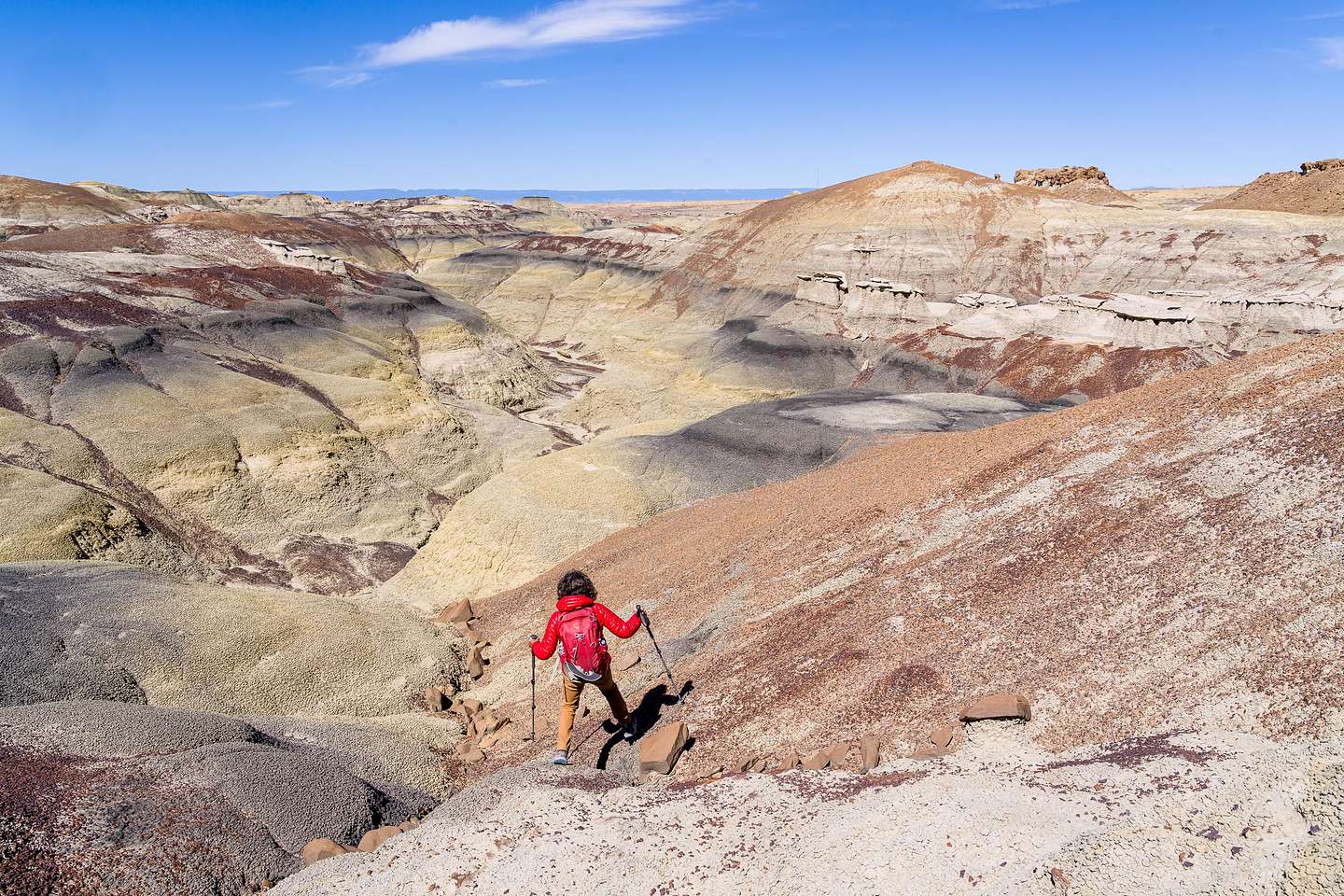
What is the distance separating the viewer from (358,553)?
26844mm

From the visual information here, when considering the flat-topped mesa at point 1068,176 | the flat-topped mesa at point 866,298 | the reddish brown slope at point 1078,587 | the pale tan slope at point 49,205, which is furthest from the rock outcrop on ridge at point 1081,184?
the pale tan slope at point 49,205

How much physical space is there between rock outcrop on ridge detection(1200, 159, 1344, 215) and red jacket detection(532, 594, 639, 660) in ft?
233

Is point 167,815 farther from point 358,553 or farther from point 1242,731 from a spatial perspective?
point 358,553

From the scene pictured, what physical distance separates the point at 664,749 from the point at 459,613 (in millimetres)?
10464

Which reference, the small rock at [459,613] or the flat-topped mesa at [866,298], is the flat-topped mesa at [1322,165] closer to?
the flat-topped mesa at [866,298]

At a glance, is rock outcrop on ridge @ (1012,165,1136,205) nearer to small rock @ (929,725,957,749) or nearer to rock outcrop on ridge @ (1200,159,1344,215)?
rock outcrop on ridge @ (1200,159,1344,215)

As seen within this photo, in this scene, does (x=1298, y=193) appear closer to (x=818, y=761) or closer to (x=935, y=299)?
(x=935, y=299)

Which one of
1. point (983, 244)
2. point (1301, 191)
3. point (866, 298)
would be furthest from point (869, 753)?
point (1301, 191)

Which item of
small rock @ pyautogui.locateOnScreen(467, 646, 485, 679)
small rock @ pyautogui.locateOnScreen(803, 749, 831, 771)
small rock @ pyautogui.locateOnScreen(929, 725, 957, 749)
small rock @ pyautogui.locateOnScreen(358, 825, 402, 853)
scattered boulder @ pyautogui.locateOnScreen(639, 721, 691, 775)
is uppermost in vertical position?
small rock @ pyautogui.locateOnScreen(929, 725, 957, 749)

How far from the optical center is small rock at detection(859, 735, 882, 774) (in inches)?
289

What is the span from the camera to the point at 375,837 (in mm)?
7953

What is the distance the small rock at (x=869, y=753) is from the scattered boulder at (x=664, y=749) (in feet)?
6.70

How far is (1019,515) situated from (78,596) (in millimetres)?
16449

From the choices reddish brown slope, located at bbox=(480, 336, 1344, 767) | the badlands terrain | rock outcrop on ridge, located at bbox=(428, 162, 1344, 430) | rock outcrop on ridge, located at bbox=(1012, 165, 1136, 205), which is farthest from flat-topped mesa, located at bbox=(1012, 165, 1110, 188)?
reddish brown slope, located at bbox=(480, 336, 1344, 767)
